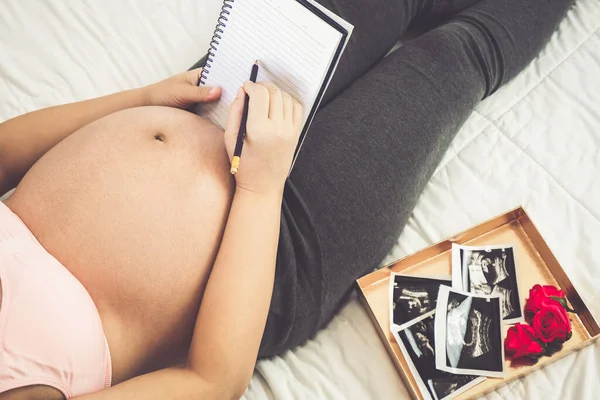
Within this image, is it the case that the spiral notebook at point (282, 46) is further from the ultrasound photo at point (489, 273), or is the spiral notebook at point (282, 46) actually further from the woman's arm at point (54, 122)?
the ultrasound photo at point (489, 273)

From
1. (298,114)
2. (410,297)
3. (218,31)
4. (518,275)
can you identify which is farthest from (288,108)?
(518,275)

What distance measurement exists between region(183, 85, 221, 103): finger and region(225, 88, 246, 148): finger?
8cm

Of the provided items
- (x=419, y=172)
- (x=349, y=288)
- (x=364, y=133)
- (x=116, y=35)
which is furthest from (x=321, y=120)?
(x=116, y=35)

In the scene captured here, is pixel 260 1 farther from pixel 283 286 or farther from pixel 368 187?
pixel 283 286

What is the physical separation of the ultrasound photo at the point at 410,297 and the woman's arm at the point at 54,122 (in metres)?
0.46

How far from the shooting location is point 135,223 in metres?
0.75

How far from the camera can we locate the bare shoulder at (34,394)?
61 centimetres

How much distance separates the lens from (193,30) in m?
1.26

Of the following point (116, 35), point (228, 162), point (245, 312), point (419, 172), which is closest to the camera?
point (245, 312)

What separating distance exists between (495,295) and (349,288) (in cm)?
25

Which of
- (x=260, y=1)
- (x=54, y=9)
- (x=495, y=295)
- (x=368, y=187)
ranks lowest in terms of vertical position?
(x=495, y=295)

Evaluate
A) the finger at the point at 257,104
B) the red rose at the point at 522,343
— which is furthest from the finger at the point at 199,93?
the red rose at the point at 522,343

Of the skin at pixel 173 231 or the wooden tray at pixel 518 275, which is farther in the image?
the wooden tray at pixel 518 275

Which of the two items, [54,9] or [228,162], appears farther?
[54,9]
